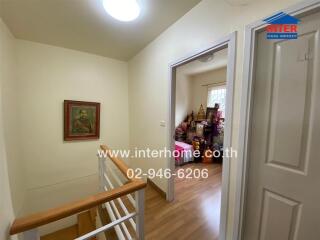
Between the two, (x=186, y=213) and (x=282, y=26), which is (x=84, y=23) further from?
(x=186, y=213)

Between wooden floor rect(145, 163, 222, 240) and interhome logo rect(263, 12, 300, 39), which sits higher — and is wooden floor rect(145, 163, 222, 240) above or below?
below

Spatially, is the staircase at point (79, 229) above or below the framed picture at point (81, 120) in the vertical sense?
below

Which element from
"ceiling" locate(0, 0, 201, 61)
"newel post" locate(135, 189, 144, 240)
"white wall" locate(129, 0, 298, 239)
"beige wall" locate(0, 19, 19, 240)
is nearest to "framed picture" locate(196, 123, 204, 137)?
"white wall" locate(129, 0, 298, 239)

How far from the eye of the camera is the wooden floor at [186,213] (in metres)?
1.62

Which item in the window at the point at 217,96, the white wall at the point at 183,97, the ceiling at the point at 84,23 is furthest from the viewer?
the white wall at the point at 183,97

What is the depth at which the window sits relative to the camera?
4.13 meters

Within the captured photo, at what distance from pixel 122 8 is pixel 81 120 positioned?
6.68 ft

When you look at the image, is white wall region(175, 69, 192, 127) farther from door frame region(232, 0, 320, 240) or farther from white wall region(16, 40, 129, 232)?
door frame region(232, 0, 320, 240)

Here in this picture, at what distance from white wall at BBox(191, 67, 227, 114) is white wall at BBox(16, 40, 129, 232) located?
9.00 feet

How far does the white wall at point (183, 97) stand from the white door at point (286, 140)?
3.58 m

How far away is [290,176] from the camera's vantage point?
0.99m

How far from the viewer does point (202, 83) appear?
4.70 m

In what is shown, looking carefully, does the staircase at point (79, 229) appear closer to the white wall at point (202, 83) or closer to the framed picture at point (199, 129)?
the framed picture at point (199, 129)

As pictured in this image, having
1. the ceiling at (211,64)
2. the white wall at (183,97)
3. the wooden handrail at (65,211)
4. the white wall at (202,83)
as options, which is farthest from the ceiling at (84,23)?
the white wall at (202,83)
